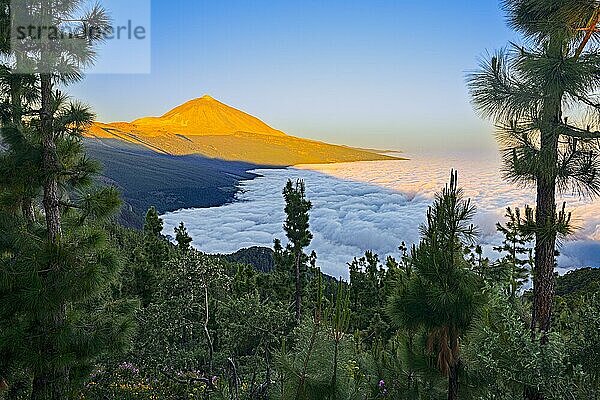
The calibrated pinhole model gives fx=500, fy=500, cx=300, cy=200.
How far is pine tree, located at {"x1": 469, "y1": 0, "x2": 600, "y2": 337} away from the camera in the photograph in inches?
168

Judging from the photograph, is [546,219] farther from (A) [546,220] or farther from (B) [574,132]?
(B) [574,132]

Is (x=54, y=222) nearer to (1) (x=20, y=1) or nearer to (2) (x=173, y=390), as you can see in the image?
(1) (x=20, y=1)

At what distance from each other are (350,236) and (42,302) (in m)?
28.5

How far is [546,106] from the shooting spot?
4.59 m

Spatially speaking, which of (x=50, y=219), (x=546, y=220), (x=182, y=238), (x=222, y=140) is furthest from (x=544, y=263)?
(x=222, y=140)

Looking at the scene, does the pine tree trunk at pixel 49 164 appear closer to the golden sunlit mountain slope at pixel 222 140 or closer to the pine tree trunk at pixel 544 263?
the pine tree trunk at pixel 544 263

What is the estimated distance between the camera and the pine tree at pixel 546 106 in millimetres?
4273

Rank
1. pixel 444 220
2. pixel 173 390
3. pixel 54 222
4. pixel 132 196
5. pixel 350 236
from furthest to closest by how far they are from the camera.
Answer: pixel 132 196, pixel 350 236, pixel 173 390, pixel 54 222, pixel 444 220

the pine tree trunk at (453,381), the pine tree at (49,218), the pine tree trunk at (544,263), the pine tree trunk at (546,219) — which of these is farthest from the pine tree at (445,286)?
the pine tree at (49,218)

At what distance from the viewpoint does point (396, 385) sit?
412cm

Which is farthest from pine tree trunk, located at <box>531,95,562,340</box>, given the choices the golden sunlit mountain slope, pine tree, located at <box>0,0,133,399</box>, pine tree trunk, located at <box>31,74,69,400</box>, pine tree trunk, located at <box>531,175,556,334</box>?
the golden sunlit mountain slope

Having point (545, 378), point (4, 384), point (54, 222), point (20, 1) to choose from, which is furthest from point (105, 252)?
point (545, 378)

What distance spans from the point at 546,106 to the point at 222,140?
47606mm

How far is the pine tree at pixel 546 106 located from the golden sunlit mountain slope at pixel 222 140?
38.5 meters
